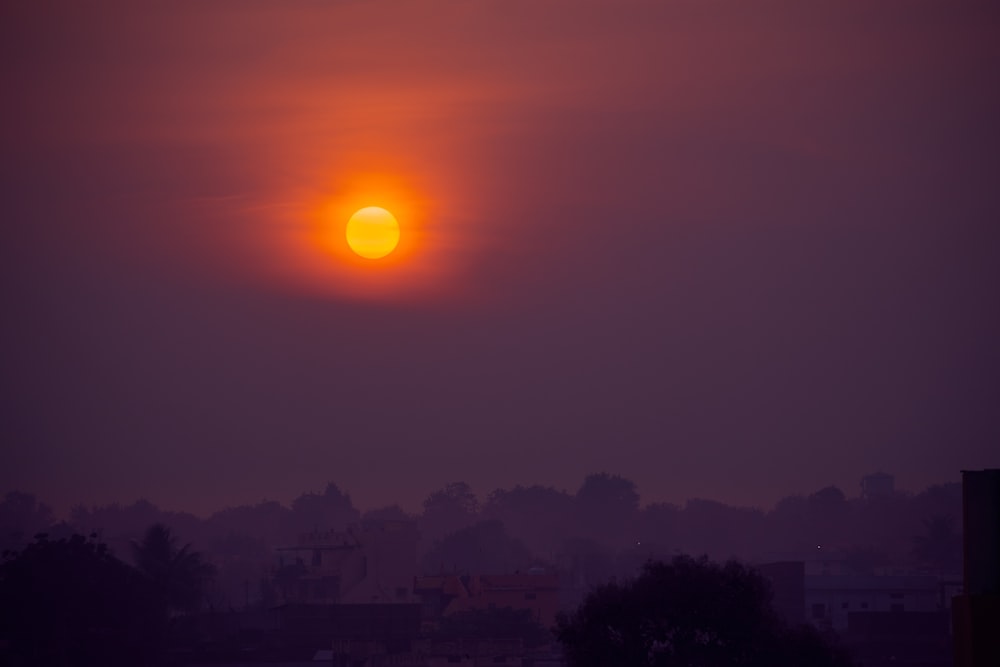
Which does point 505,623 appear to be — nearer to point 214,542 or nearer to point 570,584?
point 570,584

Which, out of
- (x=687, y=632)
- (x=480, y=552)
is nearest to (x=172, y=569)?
(x=687, y=632)

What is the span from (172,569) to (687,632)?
175 feet

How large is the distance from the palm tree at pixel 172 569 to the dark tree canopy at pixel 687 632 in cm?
4661

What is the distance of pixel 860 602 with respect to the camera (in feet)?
251

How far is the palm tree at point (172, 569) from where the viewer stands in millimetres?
Answer: 81375

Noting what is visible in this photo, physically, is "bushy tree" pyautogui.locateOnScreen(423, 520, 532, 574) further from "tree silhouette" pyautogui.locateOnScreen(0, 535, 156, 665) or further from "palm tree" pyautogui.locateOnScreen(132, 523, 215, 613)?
"tree silhouette" pyautogui.locateOnScreen(0, 535, 156, 665)

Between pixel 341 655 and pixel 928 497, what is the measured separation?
150 meters

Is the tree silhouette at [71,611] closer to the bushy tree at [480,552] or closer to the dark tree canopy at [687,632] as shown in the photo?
the dark tree canopy at [687,632]

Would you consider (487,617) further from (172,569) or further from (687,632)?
(687,632)

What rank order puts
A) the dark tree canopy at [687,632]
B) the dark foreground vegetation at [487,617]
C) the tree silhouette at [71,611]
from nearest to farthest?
the dark tree canopy at [687,632]
the dark foreground vegetation at [487,617]
the tree silhouette at [71,611]

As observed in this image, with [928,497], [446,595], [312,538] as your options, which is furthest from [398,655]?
[928,497]

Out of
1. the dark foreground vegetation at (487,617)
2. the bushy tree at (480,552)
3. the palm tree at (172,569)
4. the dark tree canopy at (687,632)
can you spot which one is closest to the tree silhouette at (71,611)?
the dark foreground vegetation at (487,617)

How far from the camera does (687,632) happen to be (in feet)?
118

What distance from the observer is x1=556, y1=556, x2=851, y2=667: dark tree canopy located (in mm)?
35781
